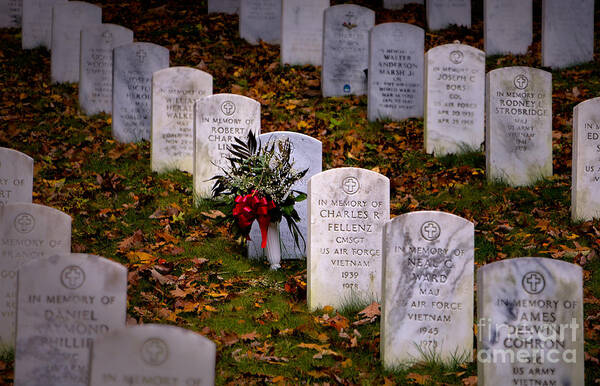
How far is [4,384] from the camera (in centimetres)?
530

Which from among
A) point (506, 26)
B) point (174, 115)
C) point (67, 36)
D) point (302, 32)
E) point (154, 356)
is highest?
point (506, 26)

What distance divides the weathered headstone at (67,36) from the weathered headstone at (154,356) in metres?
11.3

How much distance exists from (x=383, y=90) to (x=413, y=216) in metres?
6.48

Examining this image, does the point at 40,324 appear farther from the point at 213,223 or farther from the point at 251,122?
the point at 251,122

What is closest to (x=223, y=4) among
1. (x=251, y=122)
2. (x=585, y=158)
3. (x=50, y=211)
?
(x=251, y=122)

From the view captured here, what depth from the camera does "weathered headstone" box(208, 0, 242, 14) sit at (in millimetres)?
19375

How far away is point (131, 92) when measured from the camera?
11930 mm

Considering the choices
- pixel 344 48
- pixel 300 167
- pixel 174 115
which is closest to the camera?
pixel 300 167

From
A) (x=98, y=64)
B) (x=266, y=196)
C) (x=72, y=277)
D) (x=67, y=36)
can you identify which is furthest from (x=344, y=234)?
(x=67, y=36)

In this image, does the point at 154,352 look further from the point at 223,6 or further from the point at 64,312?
the point at 223,6

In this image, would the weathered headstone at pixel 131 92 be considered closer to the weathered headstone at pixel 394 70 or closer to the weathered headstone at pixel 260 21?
the weathered headstone at pixel 394 70

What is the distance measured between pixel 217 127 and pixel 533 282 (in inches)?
205

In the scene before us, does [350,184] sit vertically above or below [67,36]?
below

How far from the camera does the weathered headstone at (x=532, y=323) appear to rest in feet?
17.1
